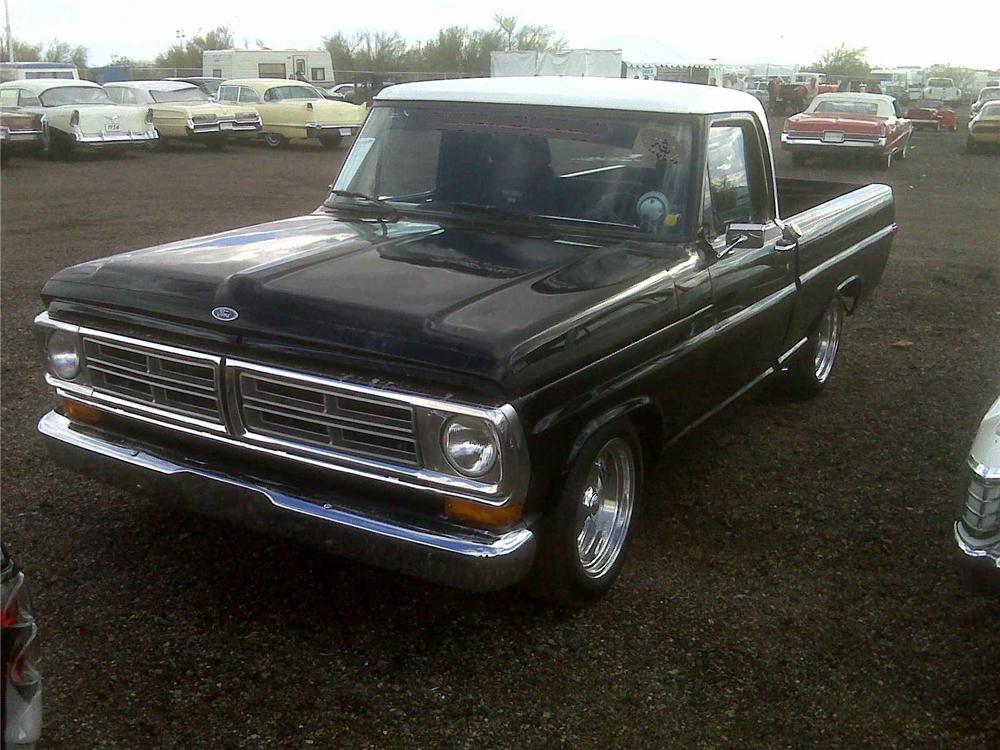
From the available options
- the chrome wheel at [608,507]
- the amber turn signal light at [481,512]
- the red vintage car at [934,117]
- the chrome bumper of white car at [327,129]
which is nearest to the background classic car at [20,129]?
the chrome bumper of white car at [327,129]

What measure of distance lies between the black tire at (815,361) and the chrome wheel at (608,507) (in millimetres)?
1924

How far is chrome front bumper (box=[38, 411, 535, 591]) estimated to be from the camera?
297 cm

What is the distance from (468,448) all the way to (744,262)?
1925 mm

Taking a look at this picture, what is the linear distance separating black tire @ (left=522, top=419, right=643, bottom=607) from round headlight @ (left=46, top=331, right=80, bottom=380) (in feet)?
5.81

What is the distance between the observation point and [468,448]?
9.70 ft

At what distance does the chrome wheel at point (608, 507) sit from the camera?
11.8 ft

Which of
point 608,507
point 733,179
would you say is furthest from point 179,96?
point 608,507

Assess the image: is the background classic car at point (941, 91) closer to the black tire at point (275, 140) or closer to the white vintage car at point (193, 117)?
the black tire at point (275, 140)

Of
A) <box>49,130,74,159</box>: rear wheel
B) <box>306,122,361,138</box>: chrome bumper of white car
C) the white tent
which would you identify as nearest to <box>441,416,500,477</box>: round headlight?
<box>49,130,74,159</box>: rear wheel

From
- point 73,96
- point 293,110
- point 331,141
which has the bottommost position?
point 331,141

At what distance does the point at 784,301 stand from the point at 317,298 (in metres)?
2.60

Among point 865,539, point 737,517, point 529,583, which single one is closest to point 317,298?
point 529,583

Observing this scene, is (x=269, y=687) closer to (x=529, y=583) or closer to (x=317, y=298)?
(x=529, y=583)

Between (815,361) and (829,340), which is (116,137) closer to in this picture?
(829,340)
